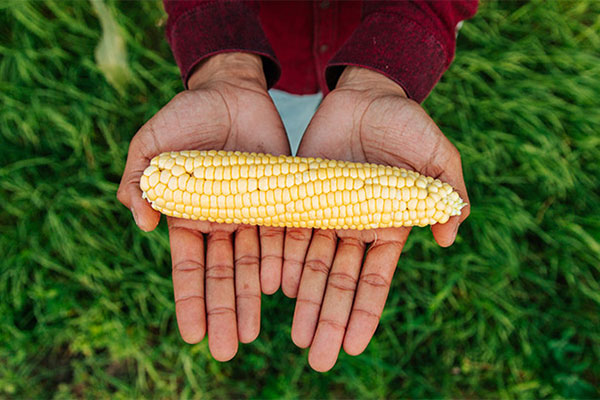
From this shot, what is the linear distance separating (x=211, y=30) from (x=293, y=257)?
148cm

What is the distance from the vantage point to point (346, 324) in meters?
2.40

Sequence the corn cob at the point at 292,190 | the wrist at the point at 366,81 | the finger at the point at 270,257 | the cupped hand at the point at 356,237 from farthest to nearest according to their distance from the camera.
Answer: the wrist at the point at 366,81 → the finger at the point at 270,257 → the cupped hand at the point at 356,237 → the corn cob at the point at 292,190

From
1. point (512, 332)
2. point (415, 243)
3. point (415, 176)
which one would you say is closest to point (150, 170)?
point (415, 176)

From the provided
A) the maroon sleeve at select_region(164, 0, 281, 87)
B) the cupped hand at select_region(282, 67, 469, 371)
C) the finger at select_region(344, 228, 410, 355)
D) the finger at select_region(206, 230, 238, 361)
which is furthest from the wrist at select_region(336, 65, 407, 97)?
the finger at select_region(206, 230, 238, 361)

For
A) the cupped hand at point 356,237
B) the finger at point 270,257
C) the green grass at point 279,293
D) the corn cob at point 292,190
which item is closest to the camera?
the corn cob at point 292,190

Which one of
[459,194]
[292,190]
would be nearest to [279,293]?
[292,190]

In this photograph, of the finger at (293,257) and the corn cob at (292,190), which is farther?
the finger at (293,257)

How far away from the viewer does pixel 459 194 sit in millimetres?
2357

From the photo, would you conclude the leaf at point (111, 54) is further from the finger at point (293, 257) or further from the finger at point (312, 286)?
the finger at point (312, 286)

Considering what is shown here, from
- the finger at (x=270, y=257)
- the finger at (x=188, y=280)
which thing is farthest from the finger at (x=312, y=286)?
the finger at (x=188, y=280)

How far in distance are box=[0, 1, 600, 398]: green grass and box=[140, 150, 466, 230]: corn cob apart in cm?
125

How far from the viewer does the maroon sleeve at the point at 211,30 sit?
2.60 meters

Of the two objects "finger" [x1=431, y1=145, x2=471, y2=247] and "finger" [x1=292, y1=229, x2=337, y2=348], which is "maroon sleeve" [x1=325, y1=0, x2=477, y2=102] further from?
"finger" [x1=292, y1=229, x2=337, y2=348]

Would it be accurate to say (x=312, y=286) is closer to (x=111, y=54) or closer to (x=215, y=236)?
(x=215, y=236)
